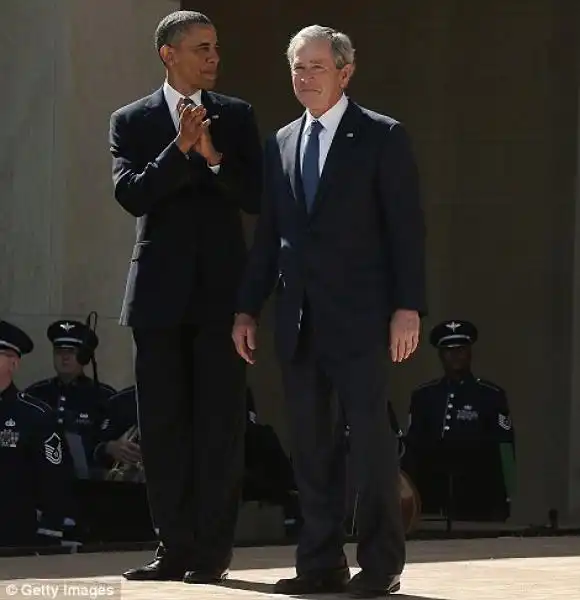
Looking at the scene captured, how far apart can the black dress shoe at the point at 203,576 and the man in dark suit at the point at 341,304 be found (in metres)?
0.30

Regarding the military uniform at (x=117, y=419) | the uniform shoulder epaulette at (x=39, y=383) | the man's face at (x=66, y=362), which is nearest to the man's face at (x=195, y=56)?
the military uniform at (x=117, y=419)

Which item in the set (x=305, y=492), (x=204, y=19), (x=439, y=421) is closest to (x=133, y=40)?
(x=439, y=421)

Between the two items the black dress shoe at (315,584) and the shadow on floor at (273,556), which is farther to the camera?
the shadow on floor at (273,556)

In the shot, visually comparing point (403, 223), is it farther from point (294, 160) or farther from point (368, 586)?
point (368, 586)

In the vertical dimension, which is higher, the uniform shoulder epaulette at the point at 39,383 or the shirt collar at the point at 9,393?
the uniform shoulder epaulette at the point at 39,383

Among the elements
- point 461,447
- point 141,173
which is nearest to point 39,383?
point 461,447

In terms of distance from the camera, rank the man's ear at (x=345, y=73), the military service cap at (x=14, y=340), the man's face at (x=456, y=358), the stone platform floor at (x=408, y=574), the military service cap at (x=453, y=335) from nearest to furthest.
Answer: the stone platform floor at (x=408, y=574)
the man's ear at (x=345, y=73)
the military service cap at (x=14, y=340)
the man's face at (x=456, y=358)
the military service cap at (x=453, y=335)

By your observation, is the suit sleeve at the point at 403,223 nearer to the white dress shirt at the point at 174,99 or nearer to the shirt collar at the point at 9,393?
the white dress shirt at the point at 174,99

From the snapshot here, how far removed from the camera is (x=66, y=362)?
32.9ft

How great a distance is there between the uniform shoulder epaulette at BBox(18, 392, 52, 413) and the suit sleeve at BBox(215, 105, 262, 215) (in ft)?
10.9

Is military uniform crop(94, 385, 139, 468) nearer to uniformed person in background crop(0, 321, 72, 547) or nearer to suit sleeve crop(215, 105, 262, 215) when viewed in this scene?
uniformed person in background crop(0, 321, 72, 547)

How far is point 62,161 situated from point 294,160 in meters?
4.52

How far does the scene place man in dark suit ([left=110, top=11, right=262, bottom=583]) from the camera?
5965mm

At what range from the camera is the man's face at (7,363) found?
9.43 metres
